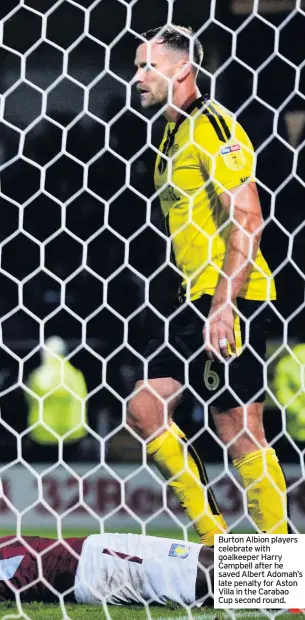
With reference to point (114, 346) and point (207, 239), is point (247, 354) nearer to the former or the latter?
point (207, 239)

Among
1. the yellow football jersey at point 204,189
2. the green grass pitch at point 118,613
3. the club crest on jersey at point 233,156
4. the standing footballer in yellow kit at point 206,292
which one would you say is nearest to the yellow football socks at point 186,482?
the standing footballer in yellow kit at point 206,292

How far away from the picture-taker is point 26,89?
182cm

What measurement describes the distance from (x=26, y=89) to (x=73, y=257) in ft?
1.14

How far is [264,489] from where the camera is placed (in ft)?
4.74

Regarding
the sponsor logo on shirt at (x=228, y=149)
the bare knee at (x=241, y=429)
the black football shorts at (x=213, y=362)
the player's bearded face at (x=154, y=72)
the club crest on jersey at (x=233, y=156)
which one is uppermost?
the player's bearded face at (x=154, y=72)

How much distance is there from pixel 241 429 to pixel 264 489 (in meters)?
0.09

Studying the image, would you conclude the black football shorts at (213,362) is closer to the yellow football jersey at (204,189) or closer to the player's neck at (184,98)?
the yellow football jersey at (204,189)

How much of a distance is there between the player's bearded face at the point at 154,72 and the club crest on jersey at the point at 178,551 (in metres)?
0.62

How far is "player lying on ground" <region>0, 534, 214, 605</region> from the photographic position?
1.43 meters

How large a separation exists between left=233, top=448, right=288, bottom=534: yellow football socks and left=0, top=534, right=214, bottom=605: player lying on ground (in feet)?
0.28

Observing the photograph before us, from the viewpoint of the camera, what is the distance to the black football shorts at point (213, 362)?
1.45m

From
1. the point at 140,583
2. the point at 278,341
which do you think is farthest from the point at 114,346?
the point at 140,583

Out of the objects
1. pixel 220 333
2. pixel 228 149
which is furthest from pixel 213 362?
pixel 228 149

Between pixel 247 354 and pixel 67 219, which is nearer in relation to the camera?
pixel 247 354
